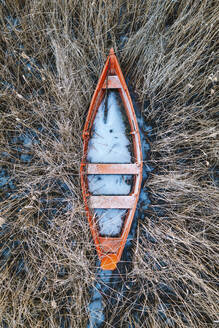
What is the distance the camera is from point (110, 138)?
2461 millimetres

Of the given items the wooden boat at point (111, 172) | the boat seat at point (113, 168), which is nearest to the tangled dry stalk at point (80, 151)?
the wooden boat at point (111, 172)

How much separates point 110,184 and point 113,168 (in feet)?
0.82

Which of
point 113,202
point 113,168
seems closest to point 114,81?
point 113,168


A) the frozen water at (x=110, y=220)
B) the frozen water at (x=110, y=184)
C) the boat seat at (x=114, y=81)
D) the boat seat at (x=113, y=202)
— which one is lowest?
the frozen water at (x=110, y=220)

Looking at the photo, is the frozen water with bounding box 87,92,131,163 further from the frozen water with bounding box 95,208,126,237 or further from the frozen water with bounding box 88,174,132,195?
the frozen water with bounding box 95,208,126,237

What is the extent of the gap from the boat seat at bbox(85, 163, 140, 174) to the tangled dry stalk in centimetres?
26

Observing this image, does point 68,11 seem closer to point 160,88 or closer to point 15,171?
point 160,88

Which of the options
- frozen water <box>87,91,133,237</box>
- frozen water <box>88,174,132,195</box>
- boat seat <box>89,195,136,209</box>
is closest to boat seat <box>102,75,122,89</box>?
frozen water <box>87,91,133,237</box>

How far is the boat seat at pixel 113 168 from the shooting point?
2303 millimetres

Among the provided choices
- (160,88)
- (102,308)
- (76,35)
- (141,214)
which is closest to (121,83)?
(160,88)

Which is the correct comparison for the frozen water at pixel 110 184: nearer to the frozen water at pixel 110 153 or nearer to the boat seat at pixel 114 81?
the frozen water at pixel 110 153

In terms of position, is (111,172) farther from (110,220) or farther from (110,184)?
(110,220)

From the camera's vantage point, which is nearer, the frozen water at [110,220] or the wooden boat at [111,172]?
the wooden boat at [111,172]

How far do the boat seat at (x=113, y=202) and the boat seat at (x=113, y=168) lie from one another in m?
0.30
